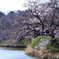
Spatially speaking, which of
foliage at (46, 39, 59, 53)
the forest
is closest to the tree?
the forest

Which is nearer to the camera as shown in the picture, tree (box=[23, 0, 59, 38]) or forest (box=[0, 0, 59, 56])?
forest (box=[0, 0, 59, 56])

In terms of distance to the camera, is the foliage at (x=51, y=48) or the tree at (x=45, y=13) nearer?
the foliage at (x=51, y=48)

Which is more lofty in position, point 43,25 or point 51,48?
point 43,25

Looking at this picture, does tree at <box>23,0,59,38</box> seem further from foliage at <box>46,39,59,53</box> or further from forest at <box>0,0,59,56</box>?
foliage at <box>46,39,59,53</box>

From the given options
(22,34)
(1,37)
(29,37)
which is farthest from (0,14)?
(22,34)

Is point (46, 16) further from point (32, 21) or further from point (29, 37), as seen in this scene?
point (29, 37)

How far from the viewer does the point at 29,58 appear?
23.2 metres

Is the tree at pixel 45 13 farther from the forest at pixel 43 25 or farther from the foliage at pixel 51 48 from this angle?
the foliage at pixel 51 48

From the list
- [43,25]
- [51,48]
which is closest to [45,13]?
[43,25]

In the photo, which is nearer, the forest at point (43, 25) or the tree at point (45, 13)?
the forest at point (43, 25)

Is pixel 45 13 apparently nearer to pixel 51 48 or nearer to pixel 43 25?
pixel 43 25

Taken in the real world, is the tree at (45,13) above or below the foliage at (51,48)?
above

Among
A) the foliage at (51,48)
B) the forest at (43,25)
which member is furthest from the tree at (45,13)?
the foliage at (51,48)

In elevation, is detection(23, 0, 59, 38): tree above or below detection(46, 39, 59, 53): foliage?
above
